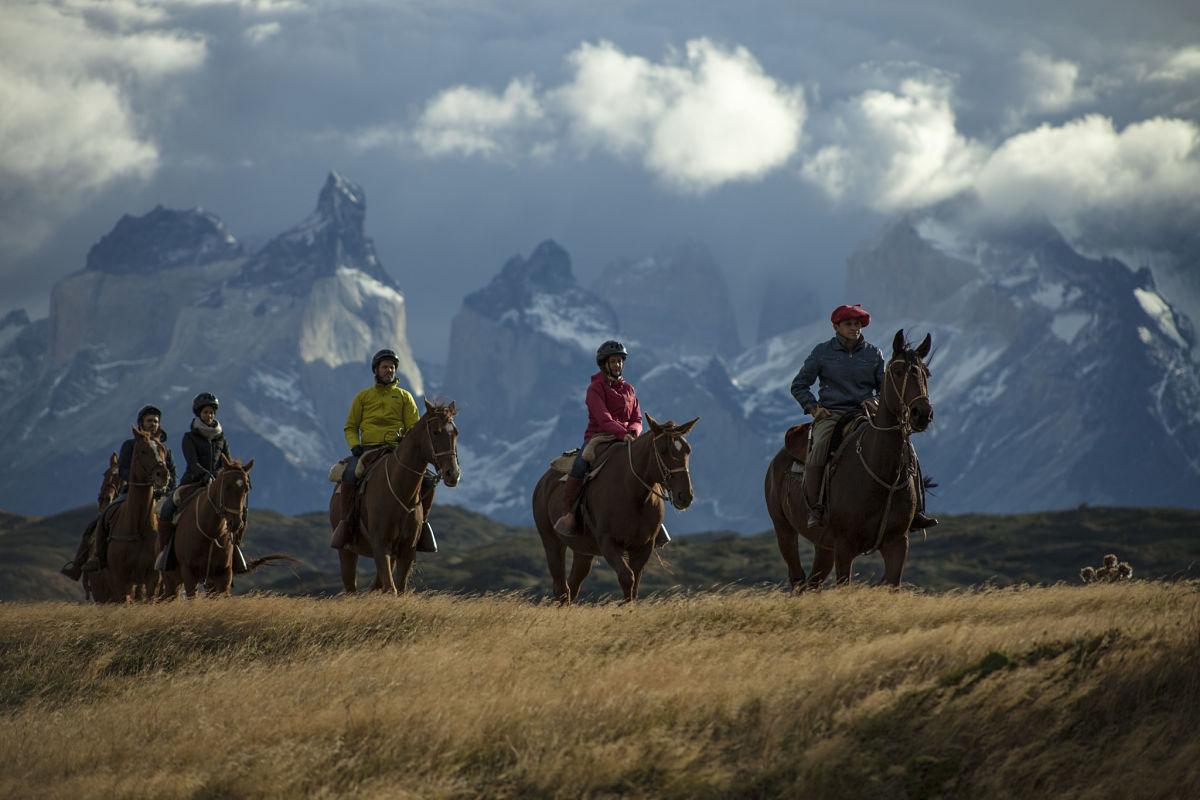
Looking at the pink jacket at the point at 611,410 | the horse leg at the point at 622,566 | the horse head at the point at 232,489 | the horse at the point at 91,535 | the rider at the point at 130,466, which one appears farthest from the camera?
the horse at the point at 91,535

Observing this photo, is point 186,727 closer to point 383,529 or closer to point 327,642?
point 327,642

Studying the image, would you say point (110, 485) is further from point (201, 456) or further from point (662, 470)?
point (662, 470)

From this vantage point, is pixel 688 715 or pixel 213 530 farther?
pixel 213 530

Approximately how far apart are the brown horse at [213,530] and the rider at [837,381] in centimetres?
934

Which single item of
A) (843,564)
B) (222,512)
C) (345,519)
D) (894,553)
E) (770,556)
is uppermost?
(222,512)

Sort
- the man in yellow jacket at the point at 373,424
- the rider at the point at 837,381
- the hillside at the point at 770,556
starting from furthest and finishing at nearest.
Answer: the hillside at the point at 770,556, the man in yellow jacket at the point at 373,424, the rider at the point at 837,381

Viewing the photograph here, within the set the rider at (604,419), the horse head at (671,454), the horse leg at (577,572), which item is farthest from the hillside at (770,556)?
the horse head at (671,454)

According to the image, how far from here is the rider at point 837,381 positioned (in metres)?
16.7

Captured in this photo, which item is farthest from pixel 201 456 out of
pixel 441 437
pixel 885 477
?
pixel 885 477

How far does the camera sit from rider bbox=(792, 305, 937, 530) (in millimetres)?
16719

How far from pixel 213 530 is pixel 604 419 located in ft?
23.1

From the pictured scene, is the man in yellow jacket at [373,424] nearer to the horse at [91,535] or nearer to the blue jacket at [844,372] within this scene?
the horse at [91,535]

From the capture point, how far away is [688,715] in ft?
38.1

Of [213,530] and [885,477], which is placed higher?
[885,477]
